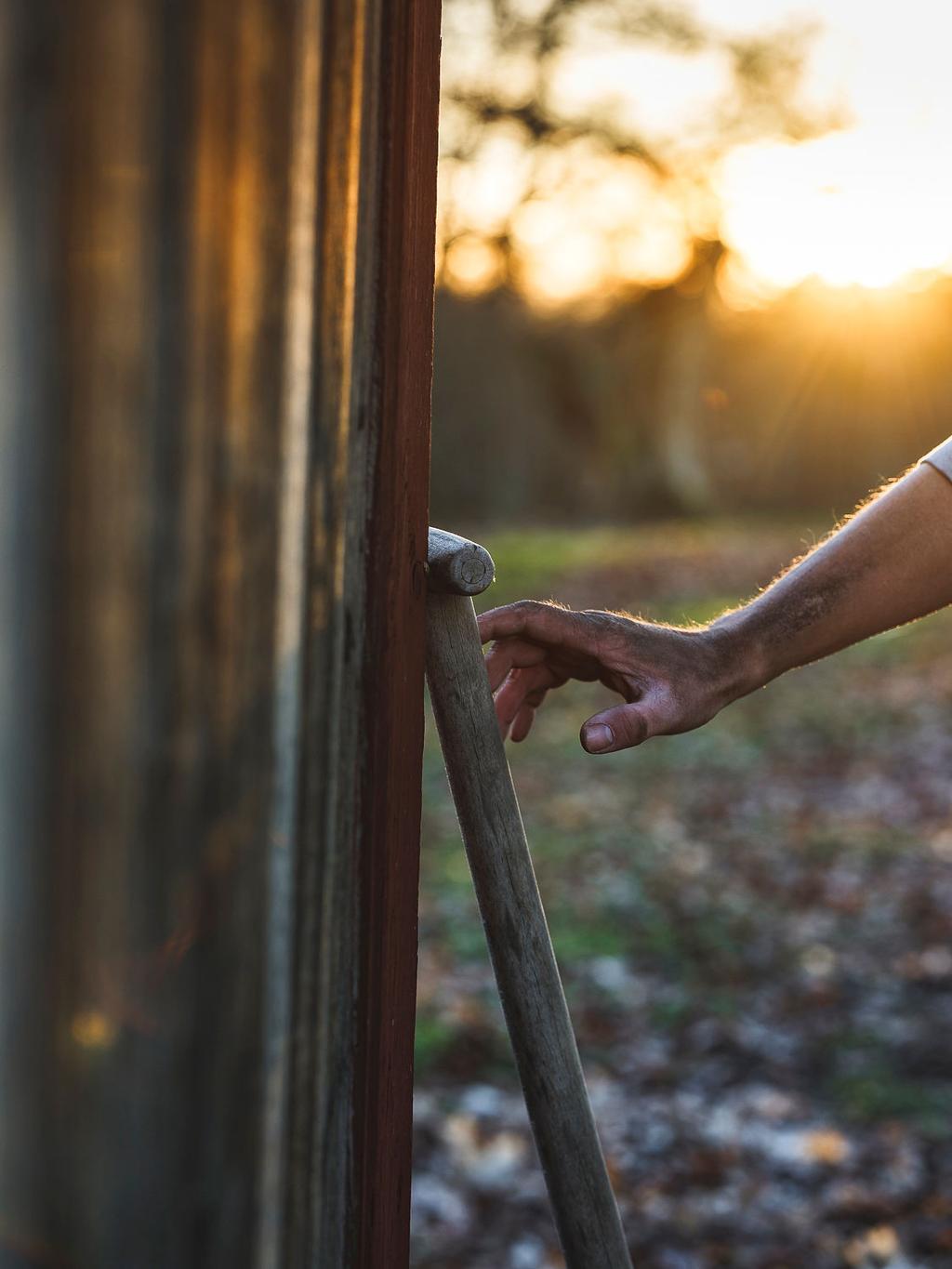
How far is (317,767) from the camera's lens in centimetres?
85

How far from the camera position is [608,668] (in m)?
1.45

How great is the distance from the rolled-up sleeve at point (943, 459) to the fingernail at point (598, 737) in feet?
2.37

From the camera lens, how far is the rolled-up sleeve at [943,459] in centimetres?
176

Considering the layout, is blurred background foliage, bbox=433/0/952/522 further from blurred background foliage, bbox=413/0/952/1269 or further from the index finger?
the index finger

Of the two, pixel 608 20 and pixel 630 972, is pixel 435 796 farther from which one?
pixel 608 20

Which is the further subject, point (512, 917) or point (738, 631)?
point (738, 631)

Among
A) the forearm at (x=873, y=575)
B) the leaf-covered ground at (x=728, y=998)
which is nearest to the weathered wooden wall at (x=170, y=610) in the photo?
the forearm at (x=873, y=575)

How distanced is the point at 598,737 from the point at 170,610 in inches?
31.7

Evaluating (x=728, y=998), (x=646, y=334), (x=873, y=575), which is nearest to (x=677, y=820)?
(x=728, y=998)

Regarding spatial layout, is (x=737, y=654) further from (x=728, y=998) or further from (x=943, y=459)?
(x=728, y=998)

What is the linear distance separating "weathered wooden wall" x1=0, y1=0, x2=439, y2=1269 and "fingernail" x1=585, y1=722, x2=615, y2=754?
52 cm

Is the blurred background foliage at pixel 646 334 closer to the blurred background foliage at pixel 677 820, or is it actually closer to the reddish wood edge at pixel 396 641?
the blurred background foliage at pixel 677 820

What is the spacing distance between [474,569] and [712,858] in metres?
5.08

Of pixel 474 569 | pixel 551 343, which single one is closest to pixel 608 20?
pixel 551 343
